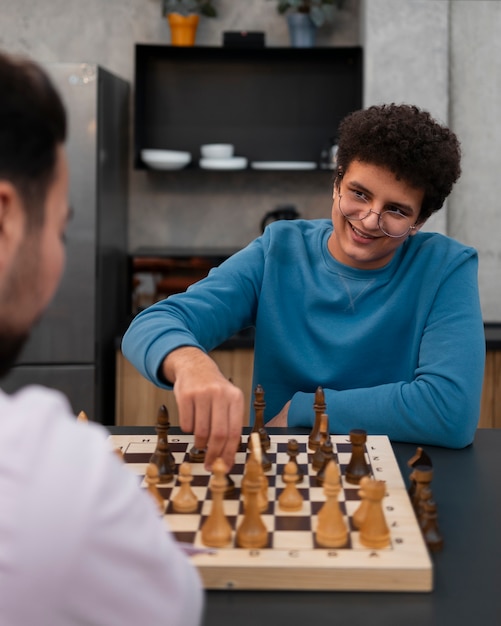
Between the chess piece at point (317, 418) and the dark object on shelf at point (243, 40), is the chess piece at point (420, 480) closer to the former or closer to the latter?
the chess piece at point (317, 418)

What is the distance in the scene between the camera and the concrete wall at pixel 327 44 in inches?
153

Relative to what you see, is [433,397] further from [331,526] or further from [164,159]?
[164,159]

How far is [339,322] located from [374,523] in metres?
0.92

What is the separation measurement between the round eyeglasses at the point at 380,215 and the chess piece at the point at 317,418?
0.43 m

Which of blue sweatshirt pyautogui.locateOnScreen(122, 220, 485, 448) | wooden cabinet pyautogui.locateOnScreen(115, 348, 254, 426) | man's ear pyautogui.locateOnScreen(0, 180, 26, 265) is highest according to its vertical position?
man's ear pyautogui.locateOnScreen(0, 180, 26, 265)

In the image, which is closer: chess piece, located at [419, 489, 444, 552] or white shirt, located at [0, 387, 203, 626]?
white shirt, located at [0, 387, 203, 626]

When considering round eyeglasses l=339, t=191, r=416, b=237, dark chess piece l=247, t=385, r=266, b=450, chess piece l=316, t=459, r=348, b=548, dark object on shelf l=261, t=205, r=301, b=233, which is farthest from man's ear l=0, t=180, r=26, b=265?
dark object on shelf l=261, t=205, r=301, b=233

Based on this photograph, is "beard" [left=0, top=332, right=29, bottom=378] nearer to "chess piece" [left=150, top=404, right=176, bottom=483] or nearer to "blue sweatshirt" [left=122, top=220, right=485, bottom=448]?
"chess piece" [left=150, top=404, right=176, bottom=483]

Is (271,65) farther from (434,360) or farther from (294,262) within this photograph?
(434,360)

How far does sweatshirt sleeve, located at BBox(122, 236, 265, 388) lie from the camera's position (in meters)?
1.71

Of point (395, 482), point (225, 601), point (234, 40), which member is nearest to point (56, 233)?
point (225, 601)

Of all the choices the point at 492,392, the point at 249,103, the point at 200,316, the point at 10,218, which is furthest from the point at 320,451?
the point at 249,103

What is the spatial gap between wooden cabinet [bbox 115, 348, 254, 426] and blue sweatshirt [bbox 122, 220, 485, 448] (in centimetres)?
154

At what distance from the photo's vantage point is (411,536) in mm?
1169
